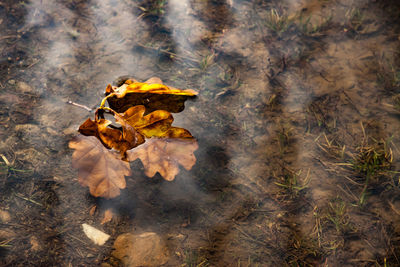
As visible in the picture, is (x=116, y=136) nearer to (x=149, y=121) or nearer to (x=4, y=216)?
(x=149, y=121)

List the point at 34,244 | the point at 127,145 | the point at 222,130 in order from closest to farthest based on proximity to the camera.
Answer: the point at 34,244 → the point at 127,145 → the point at 222,130

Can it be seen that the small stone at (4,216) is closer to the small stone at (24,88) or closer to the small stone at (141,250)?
the small stone at (141,250)

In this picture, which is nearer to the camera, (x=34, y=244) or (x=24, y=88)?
(x=34, y=244)

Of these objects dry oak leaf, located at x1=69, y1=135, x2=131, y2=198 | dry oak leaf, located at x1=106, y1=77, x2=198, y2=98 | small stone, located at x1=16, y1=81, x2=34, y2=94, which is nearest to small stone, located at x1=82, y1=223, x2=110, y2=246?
dry oak leaf, located at x1=69, y1=135, x2=131, y2=198

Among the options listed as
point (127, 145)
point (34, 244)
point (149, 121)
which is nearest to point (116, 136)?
point (127, 145)

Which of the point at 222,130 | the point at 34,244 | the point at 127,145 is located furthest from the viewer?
the point at 222,130

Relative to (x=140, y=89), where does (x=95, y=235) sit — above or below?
below

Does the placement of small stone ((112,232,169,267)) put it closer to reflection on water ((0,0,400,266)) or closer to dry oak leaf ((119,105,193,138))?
reflection on water ((0,0,400,266))
